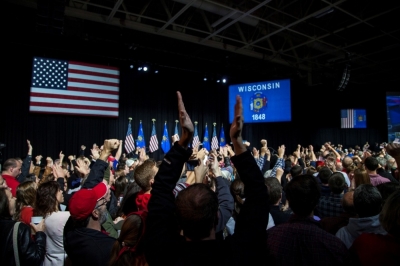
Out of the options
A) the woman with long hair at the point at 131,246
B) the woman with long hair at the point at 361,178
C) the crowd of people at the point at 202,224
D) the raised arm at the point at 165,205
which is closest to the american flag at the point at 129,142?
the crowd of people at the point at 202,224

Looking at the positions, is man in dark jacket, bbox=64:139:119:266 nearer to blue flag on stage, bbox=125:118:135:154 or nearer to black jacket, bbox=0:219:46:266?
black jacket, bbox=0:219:46:266

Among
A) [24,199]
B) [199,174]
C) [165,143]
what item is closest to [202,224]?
[199,174]

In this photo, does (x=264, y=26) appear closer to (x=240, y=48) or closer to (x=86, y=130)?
(x=240, y=48)

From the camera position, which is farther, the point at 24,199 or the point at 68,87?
the point at 68,87

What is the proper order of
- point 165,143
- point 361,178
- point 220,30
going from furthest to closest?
point 165,143, point 220,30, point 361,178

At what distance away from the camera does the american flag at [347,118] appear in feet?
49.9

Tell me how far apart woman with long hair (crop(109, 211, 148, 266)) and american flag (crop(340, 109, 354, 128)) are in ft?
53.2

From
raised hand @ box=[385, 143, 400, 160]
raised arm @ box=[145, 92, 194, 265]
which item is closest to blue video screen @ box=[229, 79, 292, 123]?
raised hand @ box=[385, 143, 400, 160]

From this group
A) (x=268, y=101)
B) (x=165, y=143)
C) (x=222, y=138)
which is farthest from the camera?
(x=222, y=138)

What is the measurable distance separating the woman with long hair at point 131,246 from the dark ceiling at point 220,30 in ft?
17.3

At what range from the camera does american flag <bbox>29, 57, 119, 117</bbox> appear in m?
9.31

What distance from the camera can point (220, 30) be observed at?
28.9ft

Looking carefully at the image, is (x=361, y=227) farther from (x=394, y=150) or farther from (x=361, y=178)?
(x=361, y=178)

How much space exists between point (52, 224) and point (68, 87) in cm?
837
